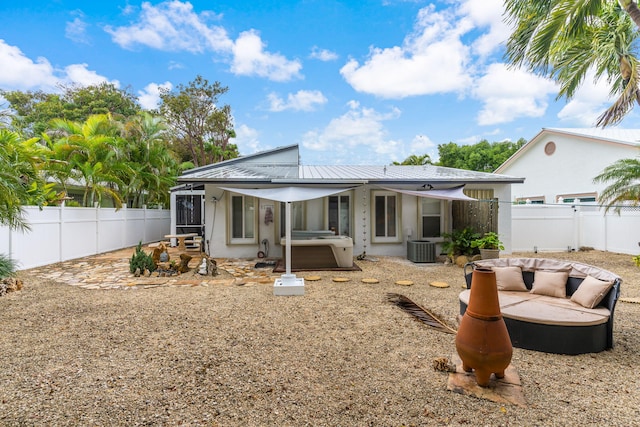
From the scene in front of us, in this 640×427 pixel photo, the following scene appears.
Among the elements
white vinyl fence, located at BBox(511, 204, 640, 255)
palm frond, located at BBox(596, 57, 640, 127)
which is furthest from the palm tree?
white vinyl fence, located at BBox(511, 204, 640, 255)

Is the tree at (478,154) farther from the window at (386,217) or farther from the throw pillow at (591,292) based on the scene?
the throw pillow at (591,292)

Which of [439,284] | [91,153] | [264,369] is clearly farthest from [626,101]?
[91,153]

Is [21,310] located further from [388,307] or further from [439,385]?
[439,385]

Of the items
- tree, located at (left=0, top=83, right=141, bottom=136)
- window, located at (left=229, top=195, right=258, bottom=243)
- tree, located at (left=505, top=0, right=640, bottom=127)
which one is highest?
tree, located at (left=0, top=83, right=141, bottom=136)

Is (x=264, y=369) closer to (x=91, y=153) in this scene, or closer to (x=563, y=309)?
(x=563, y=309)

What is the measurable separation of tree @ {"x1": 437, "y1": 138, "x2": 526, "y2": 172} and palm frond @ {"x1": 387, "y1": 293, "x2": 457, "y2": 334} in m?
30.7

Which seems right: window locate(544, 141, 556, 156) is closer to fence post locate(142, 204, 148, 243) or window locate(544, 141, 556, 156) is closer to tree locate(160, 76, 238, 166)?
fence post locate(142, 204, 148, 243)

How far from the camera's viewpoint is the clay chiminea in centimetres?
300

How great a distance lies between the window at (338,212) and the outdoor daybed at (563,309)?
662cm

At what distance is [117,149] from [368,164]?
11.3m

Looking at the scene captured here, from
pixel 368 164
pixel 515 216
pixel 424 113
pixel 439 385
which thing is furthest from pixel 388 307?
pixel 424 113

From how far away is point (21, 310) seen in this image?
219 inches

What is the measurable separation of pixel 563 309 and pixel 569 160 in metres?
15.7

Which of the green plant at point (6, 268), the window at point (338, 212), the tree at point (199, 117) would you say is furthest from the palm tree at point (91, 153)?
the tree at point (199, 117)
